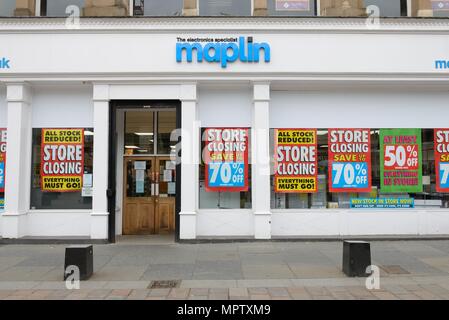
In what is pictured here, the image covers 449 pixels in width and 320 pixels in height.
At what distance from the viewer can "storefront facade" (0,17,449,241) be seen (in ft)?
34.9

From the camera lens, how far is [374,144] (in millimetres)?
11156

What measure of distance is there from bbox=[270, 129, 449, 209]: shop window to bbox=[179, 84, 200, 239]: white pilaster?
2.05 meters

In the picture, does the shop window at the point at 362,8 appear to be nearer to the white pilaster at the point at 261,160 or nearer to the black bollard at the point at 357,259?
the white pilaster at the point at 261,160

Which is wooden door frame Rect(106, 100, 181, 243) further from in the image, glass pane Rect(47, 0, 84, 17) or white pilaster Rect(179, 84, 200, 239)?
glass pane Rect(47, 0, 84, 17)

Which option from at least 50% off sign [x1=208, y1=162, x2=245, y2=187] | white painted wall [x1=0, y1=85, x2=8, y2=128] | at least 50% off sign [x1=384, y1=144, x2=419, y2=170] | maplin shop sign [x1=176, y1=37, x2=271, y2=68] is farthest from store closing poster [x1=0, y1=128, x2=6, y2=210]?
at least 50% off sign [x1=384, y1=144, x2=419, y2=170]

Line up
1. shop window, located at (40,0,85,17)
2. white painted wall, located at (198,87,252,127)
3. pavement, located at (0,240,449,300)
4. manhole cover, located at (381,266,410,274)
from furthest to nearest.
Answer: shop window, located at (40,0,85,17), white painted wall, located at (198,87,252,127), manhole cover, located at (381,266,410,274), pavement, located at (0,240,449,300)

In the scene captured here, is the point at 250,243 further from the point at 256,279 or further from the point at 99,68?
the point at 99,68

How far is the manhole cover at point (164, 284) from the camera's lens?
6.78 meters

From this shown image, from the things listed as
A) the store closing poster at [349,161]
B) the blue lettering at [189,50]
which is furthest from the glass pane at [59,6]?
the store closing poster at [349,161]

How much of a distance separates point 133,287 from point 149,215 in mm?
5388

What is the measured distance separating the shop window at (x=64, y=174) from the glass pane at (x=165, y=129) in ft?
6.62

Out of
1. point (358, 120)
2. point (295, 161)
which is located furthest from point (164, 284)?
point (358, 120)

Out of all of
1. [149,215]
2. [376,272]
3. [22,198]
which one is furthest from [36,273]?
[376,272]

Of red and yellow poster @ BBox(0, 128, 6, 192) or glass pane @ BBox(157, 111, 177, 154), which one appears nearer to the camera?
red and yellow poster @ BBox(0, 128, 6, 192)
